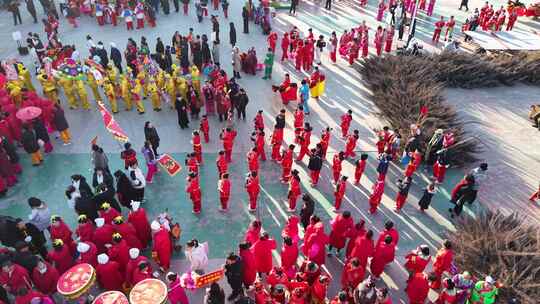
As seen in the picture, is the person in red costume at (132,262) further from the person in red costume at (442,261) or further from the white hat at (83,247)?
the person in red costume at (442,261)

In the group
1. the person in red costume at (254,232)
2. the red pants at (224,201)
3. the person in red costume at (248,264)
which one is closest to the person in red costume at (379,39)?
the red pants at (224,201)

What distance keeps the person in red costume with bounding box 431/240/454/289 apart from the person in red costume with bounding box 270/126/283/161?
4.94m

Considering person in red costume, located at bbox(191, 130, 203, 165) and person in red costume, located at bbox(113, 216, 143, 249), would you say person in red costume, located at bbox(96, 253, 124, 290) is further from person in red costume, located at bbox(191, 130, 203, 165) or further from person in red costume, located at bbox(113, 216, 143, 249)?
person in red costume, located at bbox(191, 130, 203, 165)

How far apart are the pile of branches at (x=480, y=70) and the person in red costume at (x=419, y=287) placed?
9.78m

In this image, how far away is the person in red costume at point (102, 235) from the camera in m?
7.63

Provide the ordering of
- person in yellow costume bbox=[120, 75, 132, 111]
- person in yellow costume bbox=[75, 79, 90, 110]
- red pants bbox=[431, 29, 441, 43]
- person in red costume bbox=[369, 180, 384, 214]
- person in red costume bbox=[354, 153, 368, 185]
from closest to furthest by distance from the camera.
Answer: person in red costume bbox=[369, 180, 384, 214], person in red costume bbox=[354, 153, 368, 185], person in yellow costume bbox=[120, 75, 132, 111], person in yellow costume bbox=[75, 79, 90, 110], red pants bbox=[431, 29, 441, 43]

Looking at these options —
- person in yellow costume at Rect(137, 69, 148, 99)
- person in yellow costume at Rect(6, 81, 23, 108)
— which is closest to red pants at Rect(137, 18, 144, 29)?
person in yellow costume at Rect(137, 69, 148, 99)

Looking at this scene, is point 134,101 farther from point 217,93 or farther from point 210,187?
point 210,187

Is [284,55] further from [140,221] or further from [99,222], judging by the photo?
[99,222]

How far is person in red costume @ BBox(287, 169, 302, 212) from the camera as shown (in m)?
9.02

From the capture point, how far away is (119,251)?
7.32 metres

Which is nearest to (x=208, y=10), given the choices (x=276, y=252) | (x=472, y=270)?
(x=276, y=252)

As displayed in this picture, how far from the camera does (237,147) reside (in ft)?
39.1

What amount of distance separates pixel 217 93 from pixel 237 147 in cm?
188
